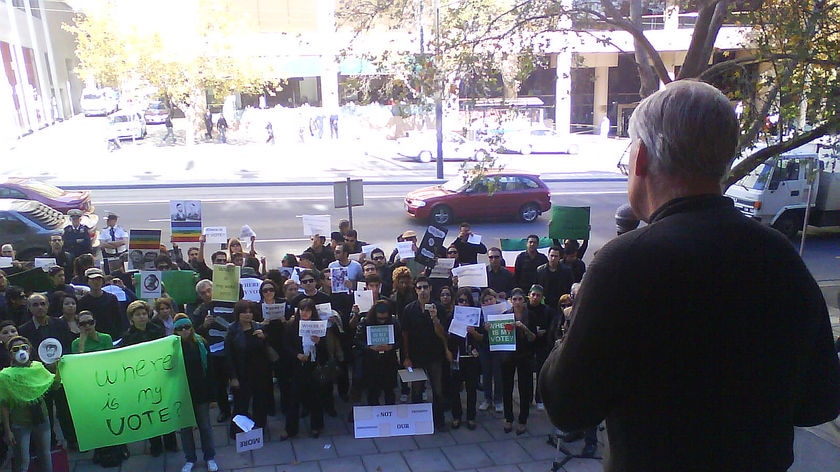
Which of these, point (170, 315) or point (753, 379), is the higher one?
point (753, 379)

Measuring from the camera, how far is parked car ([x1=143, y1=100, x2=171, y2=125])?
145 ft

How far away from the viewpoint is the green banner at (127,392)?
Result: 5.88m

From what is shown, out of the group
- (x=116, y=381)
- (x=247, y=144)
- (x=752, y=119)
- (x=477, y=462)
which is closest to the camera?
(x=116, y=381)

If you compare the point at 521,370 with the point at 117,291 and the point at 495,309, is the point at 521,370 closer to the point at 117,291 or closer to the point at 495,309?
the point at 495,309

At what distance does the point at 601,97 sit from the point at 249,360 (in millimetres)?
42141

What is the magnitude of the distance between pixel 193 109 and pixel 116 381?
31479 millimetres

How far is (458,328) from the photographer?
724 centimetres

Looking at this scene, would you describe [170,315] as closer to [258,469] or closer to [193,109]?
[258,469]

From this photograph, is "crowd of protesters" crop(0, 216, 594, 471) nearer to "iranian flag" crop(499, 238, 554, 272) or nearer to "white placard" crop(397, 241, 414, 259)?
"white placard" crop(397, 241, 414, 259)

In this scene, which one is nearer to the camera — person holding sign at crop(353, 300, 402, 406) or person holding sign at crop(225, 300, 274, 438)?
person holding sign at crop(225, 300, 274, 438)

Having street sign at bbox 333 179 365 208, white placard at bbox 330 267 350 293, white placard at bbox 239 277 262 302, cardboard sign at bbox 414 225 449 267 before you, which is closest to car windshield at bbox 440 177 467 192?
street sign at bbox 333 179 365 208

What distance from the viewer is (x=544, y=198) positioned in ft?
62.4

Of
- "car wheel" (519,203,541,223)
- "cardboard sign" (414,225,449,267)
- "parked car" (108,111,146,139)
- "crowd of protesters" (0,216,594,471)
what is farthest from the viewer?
"parked car" (108,111,146,139)

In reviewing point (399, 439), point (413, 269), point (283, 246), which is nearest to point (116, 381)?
point (399, 439)
